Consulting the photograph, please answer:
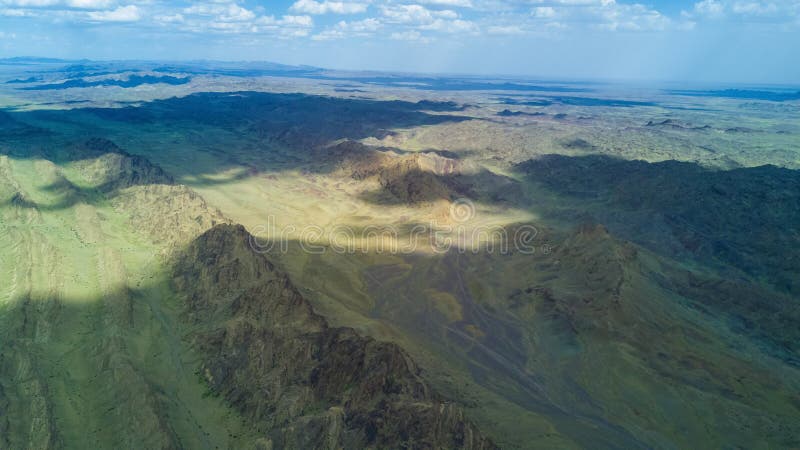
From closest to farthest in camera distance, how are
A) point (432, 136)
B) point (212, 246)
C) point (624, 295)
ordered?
point (624, 295) → point (212, 246) → point (432, 136)

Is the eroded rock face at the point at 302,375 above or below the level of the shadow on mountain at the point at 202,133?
below

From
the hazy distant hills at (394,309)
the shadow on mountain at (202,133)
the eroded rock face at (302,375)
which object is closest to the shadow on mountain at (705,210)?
the hazy distant hills at (394,309)

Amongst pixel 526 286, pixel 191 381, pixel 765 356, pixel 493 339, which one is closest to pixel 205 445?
pixel 191 381

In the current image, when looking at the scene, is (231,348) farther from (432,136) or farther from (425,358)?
(432,136)

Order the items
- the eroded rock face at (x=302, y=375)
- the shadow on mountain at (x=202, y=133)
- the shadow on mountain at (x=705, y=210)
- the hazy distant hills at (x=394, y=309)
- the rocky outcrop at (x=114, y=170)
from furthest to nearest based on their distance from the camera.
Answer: the shadow on mountain at (x=202, y=133) → the rocky outcrop at (x=114, y=170) → the shadow on mountain at (x=705, y=210) → the hazy distant hills at (x=394, y=309) → the eroded rock face at (x=302, y=375)

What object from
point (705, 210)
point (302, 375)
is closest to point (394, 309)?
point (302, 375)

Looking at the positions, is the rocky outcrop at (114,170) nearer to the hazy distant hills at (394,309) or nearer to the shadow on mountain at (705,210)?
the hazy distant hills at (394,309)

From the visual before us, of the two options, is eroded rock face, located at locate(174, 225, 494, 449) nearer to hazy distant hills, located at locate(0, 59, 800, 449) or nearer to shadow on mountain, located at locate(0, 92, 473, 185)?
hazy distant hills, located at locate(0, 59, 800, 449)

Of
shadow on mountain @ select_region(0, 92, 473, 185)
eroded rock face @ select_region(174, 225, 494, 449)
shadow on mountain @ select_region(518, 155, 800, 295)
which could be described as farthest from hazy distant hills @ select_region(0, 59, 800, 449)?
shadow on mountain @ select_region(0, 92, 473, 185)

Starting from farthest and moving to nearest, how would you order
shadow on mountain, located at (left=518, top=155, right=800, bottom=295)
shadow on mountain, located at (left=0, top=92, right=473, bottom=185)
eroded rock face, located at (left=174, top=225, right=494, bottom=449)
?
1. shadow on mountain, located at (left=0, top=92, right=473, bottom=185)
2. shadow on mountain, located at (left=518, top=155, right=800, bottom=295)
3. eroded rock face, located at (left=174, top=225, right=494, bottom=449)
